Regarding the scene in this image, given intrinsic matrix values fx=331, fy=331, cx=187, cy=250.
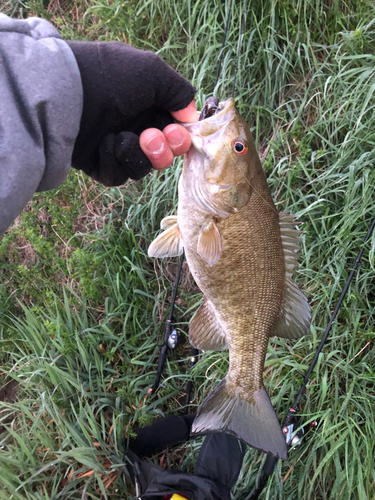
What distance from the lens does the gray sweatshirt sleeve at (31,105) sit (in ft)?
3.65

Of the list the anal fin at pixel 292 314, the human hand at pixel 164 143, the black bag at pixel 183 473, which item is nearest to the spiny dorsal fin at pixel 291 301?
the anal fin at pixel 292 314

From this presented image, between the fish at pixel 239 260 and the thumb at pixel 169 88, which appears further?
the fish at pixel 239 260

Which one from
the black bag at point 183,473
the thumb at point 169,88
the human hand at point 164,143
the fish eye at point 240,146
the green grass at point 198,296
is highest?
the thumb at point 169,88

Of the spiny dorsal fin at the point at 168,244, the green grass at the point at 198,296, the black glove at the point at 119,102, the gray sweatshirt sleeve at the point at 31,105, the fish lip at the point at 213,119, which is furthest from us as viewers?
the green grass at the point at 198,296

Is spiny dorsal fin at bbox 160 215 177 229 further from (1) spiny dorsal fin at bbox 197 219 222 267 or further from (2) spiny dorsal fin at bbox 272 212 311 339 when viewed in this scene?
(2) spiny dorsal fin at bbox 272 212 311 339

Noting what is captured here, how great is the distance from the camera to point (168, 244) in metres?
1.93

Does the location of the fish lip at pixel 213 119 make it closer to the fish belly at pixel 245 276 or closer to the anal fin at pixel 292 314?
the fish belly at pixel 245 276

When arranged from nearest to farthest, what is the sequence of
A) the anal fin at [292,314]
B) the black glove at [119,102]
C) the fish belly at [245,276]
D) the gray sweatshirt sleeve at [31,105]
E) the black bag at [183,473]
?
the gray sweatshirt sleeve at [31,105] → the black glove at [119,102] → the fish belly at [245,276] → the anal fin at [292,314] → the black bag at [183,473]

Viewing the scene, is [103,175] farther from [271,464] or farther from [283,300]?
[271,464]

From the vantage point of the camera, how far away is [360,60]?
7.91 feet

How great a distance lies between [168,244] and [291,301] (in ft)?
2.48

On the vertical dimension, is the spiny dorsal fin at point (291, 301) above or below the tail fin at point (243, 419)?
above

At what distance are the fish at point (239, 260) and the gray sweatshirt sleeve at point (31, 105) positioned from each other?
22.7 inches

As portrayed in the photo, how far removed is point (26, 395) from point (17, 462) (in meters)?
0.61
